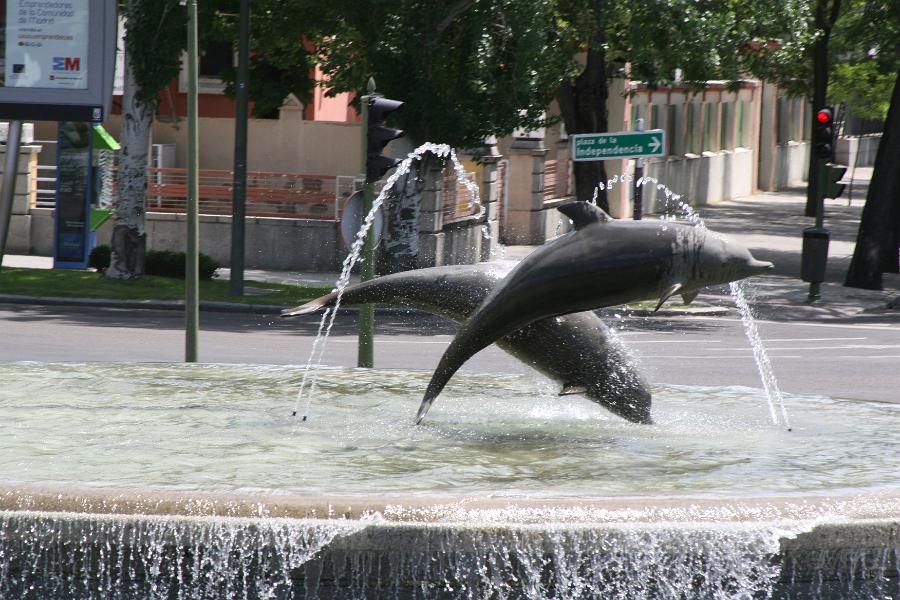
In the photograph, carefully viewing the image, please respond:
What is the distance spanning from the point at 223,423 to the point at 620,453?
105 inches

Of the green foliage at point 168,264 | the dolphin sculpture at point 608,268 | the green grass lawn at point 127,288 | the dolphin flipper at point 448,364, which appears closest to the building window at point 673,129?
the green grass lawn at point 127,288

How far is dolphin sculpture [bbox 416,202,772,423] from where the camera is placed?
8.89 metres

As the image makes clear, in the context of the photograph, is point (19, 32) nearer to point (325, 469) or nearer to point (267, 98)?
point (267, 98)

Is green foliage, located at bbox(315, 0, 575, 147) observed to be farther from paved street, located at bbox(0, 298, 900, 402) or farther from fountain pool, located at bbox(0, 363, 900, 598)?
fountain pool, located at bbox(0, 363, 900, 598)

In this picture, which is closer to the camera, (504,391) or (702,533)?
(702,533)

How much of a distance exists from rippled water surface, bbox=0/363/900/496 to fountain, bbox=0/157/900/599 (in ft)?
0.11

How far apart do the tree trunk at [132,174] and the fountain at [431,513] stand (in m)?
15.4

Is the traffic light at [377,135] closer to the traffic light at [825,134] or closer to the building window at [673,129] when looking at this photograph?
the traffic light at [825,134]

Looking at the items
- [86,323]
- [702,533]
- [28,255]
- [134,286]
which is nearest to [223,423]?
[702,533]

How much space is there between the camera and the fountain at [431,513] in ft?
22.2

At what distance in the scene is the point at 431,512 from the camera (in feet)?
22.6

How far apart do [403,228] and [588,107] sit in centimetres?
464

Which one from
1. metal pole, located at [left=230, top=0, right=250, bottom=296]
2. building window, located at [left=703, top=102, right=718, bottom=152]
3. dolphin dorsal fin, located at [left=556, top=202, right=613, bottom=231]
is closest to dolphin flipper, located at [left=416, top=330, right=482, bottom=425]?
dolphin dorsal fin, located at [left=556, top=202, right=613, bottom=231]

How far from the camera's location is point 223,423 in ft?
32.6
